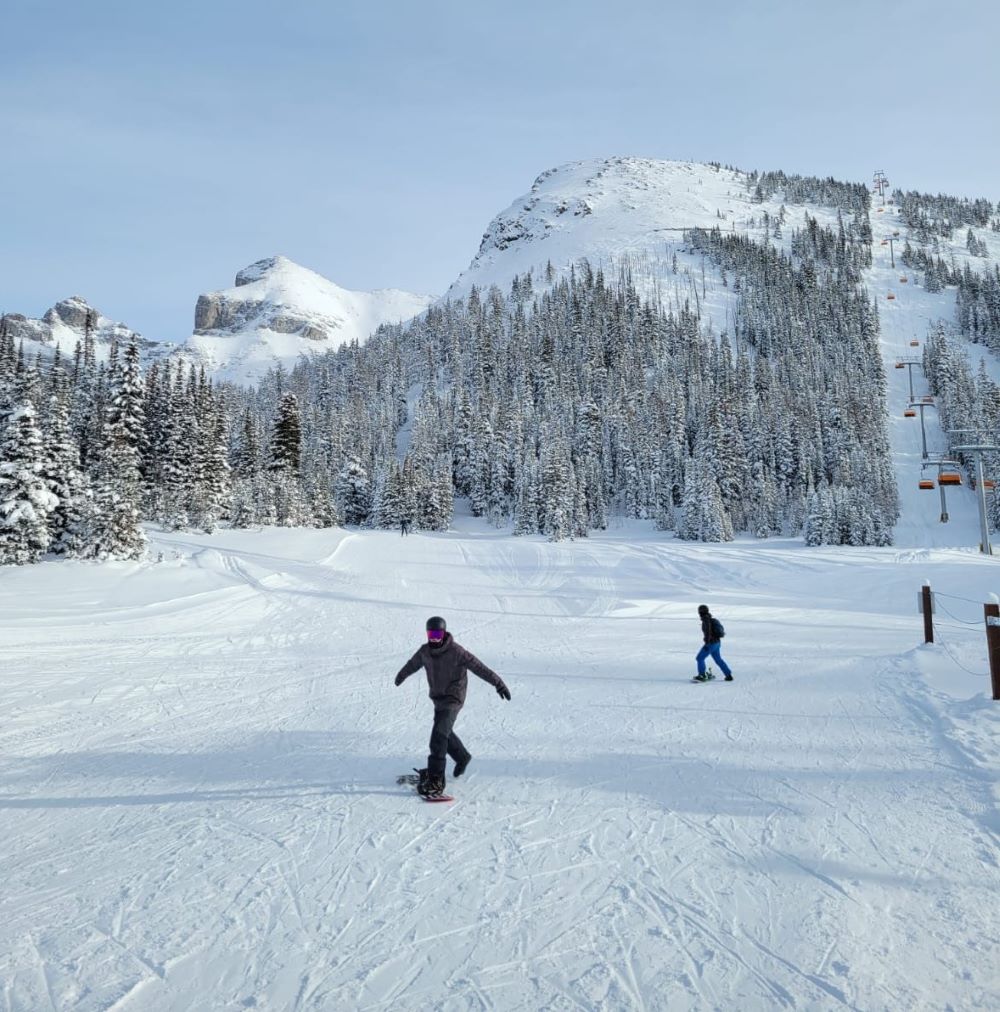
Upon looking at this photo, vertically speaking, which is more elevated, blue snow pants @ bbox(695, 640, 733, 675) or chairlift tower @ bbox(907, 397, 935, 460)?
chairlift tower @ bbox(907, 397, 935, 460)

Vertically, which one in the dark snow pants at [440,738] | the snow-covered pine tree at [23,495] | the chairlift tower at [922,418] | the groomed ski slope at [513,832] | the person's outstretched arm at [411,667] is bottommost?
the groomed ski slope at [513,832]

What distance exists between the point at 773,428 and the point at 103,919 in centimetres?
8825

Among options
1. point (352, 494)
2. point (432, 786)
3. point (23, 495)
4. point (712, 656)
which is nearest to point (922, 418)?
point (712, 656)

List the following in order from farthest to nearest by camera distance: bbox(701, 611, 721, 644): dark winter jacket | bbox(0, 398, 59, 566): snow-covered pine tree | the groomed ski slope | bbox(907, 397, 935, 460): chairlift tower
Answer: bbox(907, 397, 935, 460): chairlift tower → bbox(0, 398, 59, 566): snow-covered pine tree → bbox(701, 611, 721, 644): dark winter jacket → the groomed ski slope

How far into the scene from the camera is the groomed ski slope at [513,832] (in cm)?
346

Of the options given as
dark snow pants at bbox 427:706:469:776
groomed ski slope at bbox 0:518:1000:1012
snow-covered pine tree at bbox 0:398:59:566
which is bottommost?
groomed ski slope at bbox 0:518:1000:1012

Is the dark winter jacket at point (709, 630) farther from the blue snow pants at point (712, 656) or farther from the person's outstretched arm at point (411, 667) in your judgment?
the person's outstretched arm at point (411, 667)

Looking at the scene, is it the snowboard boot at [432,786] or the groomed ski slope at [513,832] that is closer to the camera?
the groomed ski slope at [513,832]

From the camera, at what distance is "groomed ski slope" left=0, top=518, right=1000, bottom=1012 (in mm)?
3463

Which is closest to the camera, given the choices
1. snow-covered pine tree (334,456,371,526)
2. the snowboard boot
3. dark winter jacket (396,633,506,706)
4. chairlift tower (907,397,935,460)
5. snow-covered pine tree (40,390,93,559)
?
the snowboard boot

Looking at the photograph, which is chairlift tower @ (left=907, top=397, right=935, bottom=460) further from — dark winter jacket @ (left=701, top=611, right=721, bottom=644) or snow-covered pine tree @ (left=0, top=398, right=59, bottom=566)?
snow-covered pine tree @ (left=0, top=398, right=59, bottom=566)

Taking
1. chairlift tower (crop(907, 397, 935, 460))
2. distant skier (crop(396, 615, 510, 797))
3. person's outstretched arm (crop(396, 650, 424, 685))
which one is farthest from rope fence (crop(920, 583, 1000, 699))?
chairlift tower (crop(907, 397, 935, 460))

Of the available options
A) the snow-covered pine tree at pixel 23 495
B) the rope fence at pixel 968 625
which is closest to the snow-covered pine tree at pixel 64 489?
the snow-covered pine tree at pixel 23 495

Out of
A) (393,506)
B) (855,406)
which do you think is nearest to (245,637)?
(393,506)
